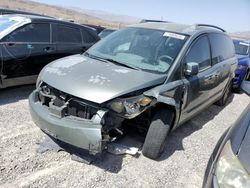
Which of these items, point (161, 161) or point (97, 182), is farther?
point (161, 161)

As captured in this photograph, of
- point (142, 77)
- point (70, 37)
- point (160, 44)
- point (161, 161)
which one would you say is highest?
point (160, 44)

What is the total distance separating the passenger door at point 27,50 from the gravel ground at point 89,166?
942 mm

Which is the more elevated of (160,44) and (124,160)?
(160,44)

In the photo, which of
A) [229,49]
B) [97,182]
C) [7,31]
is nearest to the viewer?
[97,182]

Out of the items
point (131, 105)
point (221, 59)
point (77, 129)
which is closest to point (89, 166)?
point (77, 129)

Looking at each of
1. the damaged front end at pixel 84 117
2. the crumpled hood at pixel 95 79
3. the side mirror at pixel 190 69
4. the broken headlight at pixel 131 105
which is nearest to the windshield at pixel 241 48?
the side mirror at pixel 190 69

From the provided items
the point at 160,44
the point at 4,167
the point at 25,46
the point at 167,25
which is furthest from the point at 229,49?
the point at 4,167

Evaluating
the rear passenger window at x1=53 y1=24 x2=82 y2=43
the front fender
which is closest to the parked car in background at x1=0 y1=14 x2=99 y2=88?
the rear passenger window at x1=53 y1=24 x2=82 y2=43

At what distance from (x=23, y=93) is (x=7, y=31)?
1258 mm

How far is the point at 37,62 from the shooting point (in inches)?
217

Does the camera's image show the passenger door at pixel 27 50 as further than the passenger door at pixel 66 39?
No

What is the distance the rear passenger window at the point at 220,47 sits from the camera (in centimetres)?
511

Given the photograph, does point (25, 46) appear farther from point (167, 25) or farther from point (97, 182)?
point (97, 182)

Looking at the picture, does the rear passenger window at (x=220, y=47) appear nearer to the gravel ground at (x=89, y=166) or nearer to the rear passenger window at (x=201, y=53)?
the rear passenger window at (x=201, y=53)
